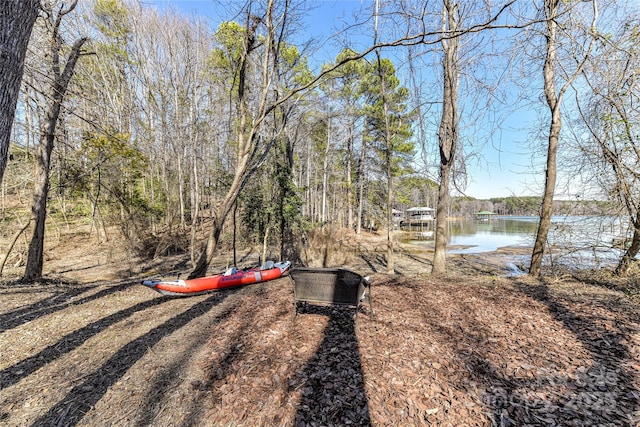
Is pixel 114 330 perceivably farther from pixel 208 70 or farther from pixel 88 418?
pixel 208 70

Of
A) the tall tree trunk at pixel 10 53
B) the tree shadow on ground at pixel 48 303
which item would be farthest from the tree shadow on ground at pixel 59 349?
the tall tree trunk at pixel 10 53

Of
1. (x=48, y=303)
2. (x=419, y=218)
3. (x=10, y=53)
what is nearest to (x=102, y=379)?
(x=10, y=53)

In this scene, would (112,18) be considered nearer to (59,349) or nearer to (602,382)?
(59,349)

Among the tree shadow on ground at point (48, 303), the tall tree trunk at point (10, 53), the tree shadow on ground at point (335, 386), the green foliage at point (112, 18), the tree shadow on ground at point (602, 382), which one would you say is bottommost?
the tree shadow on ground at point (48, 303)

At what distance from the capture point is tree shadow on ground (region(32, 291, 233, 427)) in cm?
224

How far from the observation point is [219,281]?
18.5ft

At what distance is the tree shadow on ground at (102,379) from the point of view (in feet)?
7.34

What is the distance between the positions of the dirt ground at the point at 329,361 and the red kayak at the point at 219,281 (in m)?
0.36

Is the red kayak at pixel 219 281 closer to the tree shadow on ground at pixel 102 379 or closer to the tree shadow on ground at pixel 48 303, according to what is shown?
the tree shadow on ground at pixel 102 379

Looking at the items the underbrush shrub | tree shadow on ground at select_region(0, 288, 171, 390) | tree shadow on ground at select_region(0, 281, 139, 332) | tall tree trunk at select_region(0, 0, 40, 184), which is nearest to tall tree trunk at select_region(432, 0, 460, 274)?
the underbrush shrub

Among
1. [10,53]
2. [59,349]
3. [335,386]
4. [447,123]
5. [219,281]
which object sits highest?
[447,123]

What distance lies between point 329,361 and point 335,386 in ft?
1.23

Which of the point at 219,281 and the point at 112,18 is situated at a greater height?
the point at 112,18

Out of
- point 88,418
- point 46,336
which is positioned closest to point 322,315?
point 88,418
